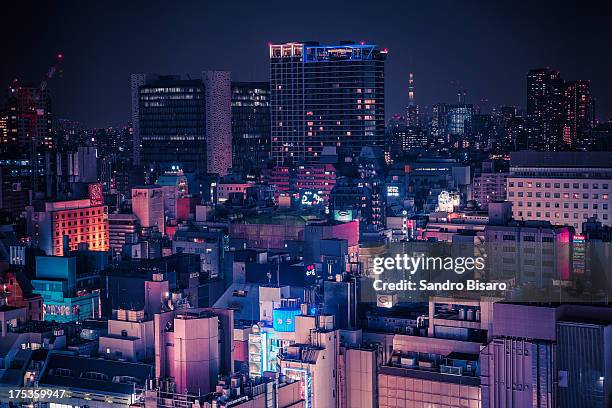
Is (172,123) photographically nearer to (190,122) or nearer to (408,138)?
(190,122)

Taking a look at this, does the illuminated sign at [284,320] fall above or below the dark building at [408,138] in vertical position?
below

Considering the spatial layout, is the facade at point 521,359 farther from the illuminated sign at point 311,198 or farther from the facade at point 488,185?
the facade at point 488,185

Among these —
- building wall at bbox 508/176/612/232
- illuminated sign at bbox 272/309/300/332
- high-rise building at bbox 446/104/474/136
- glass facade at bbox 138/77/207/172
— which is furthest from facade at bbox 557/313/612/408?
high-rise building at bbox 446/104/474/136

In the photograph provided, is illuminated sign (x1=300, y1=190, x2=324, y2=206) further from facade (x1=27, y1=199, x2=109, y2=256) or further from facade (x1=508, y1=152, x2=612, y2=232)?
facade (x1=508, y1=152, x2=612, y2=232)

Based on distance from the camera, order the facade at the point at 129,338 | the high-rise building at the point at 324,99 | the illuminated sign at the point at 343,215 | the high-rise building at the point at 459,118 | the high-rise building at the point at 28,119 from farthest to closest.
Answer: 1. the high-rise building at the point at 459,118
2. the high-rise building at the point at 324,99
3. the high-rise building at the point at 28,119
4. the illuminated sign at the point at 343,215
5. the facade at the point at 129,338

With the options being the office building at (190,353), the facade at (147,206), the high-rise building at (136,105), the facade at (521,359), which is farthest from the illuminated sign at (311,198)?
the facade at (521,359)

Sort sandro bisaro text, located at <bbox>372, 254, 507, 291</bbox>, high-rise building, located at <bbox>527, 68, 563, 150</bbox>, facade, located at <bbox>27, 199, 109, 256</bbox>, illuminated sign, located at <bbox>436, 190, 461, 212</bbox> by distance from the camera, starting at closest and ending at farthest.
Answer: sandro bisaro text, located at <bbox>372, 254, 507, 291</bbox>
facade, located at <bbox>27, 199, 109, 256</bbox>
illuminated sign, located at <bbox>436, 190, 461, 212</bbox>
high-rise building, located at <bbox>527, 68, 563, 150</bbox>
